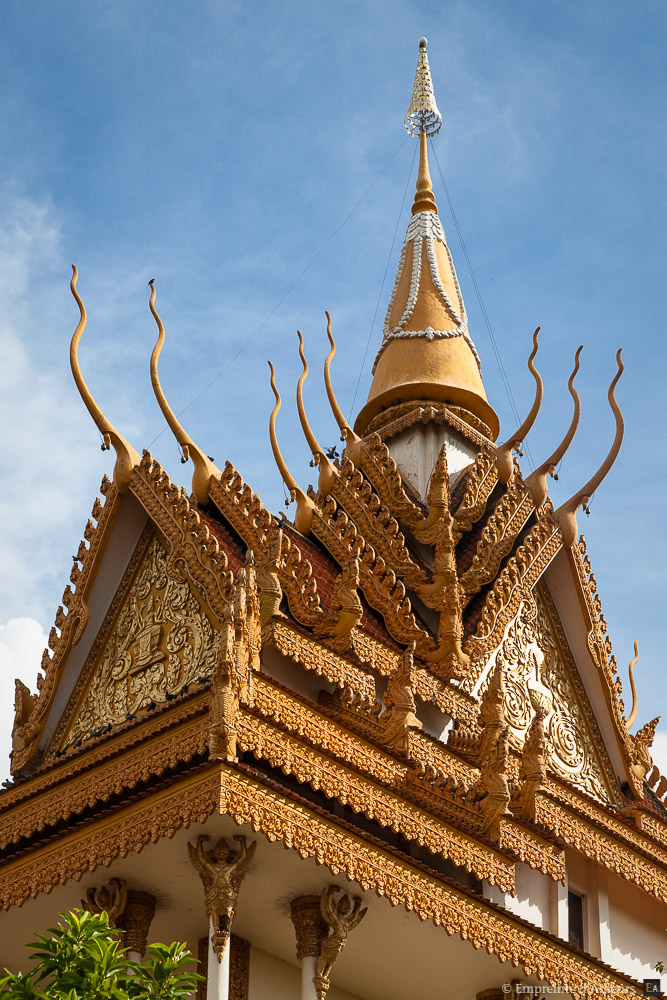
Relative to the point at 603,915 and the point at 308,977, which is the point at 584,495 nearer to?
the point at 603,915

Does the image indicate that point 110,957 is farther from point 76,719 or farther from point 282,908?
point 76,719

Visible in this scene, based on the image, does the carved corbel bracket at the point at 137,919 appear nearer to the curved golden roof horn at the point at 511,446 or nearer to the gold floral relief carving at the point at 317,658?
the gold floral relief carving at the point at 317,658

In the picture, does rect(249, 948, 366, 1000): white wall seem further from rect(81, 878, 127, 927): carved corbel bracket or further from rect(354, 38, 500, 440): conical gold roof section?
rect(354, 38, 500, 440): conical gold roof section

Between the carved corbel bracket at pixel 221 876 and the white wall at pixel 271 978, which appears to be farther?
the white wall at pixel 271 978

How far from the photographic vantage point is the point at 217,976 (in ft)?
28.4

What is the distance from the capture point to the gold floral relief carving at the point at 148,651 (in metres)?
11.3

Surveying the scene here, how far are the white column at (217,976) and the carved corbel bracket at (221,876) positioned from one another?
0.08 ft

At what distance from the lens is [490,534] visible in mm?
14156

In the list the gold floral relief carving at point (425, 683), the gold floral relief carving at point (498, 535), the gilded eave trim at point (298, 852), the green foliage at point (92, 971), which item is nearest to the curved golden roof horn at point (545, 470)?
the gold floral relief carving at point (498, 535)

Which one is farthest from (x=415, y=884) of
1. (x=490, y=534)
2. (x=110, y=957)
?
(x=490, y=534)

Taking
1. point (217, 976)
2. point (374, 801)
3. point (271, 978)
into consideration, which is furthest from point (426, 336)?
point (217, 976)

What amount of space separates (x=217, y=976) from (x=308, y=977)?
901 mm

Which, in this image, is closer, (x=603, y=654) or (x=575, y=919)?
(x=575, y=919)

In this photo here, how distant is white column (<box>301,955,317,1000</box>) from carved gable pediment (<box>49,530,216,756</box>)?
2.34 meters
